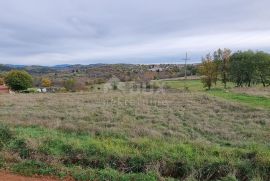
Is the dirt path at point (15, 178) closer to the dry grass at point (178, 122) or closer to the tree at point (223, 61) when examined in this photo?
the dry grass at point (178, 122)

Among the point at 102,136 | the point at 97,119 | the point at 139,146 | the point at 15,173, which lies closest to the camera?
the point at 15,173

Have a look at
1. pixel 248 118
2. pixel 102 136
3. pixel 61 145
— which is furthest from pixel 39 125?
pixel 248 118

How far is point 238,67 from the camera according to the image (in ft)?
164

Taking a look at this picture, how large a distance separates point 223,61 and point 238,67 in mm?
5343

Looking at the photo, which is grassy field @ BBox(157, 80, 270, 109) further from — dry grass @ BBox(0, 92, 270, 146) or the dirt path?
the dirt path

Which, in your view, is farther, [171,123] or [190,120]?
[190,120]

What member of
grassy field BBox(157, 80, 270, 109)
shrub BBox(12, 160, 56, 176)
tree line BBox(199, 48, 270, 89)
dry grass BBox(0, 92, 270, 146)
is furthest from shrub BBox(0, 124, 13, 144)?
tree line BBox(199, 48, 270, 89)

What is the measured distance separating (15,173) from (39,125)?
563 cm

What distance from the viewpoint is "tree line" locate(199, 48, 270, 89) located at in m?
49.0

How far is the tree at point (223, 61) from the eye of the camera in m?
54.4

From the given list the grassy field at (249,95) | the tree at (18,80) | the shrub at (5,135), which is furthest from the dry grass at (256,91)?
the tree at (18,80)

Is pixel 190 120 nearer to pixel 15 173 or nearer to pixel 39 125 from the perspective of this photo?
pixel 39 125

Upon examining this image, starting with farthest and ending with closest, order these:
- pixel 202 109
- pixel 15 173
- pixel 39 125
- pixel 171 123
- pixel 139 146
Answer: pixel 202 109
pixel 171 123
pixel 39 125
pixel 139 146
pixel 15 173

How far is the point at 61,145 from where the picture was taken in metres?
9.96
